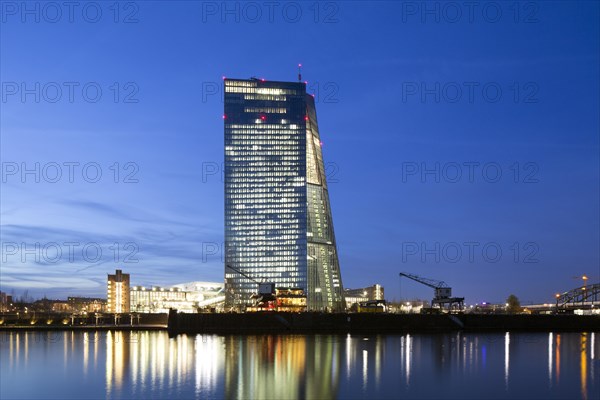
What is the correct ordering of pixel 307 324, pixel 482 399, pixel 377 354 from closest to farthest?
pixel 482 399
pixel 377 354
pixel 307 324

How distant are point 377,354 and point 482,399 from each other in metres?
35.7

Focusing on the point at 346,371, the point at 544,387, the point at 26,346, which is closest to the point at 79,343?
the point at 26,346

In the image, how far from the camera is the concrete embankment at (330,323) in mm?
156875

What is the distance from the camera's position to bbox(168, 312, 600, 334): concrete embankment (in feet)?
515

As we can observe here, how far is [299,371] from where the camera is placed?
2763 inches

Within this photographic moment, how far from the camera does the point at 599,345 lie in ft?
376

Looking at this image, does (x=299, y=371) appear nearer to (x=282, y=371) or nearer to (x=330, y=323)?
(x=282, y=371)

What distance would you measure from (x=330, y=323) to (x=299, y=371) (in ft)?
302

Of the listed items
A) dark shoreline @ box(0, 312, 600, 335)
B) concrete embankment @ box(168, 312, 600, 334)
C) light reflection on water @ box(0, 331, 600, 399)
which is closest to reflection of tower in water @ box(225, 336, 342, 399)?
light reflection on water @ box(0, 331, 600, 399)

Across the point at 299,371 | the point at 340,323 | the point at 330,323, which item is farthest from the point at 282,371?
the point at 330,323

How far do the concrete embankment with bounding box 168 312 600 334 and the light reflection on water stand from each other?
49450 mm

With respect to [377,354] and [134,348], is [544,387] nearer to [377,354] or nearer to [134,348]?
[377,354]

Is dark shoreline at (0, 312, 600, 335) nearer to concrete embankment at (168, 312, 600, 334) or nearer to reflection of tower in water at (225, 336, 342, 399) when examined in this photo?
concrete embankment at (168, 312, 600, 334)

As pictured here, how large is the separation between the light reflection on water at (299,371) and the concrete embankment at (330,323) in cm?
4945
